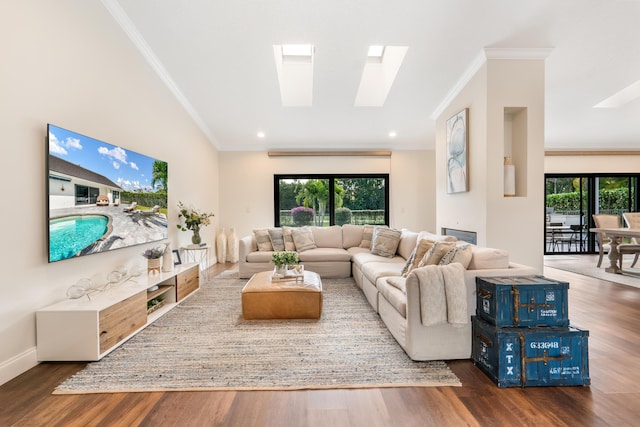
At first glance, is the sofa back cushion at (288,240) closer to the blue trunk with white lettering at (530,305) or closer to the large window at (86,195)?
the large window at (86,195)

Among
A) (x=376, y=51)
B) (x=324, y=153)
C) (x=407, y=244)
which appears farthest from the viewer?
(x=324, y=153)

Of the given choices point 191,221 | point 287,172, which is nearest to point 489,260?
point 191,221

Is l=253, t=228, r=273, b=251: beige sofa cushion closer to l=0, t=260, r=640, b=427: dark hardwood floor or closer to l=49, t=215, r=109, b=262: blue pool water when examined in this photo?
l=49, t=215, r=109, b=262: blue pool water

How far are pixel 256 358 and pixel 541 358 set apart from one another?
1954mm

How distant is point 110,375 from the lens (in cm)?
202

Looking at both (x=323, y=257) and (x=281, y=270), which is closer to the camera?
(x=281, y=270)

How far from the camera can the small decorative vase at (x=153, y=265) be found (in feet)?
11.0

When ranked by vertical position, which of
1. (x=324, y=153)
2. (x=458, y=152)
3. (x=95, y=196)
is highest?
(x=324, y=153)

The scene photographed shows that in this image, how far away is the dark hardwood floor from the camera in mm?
1568

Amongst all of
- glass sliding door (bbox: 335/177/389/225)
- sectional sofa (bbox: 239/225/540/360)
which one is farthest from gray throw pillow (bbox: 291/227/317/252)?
glass sliding door (bbox: 335/177/389/225)

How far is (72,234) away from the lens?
244 cm

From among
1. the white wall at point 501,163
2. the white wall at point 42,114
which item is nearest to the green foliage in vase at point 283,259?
the white wall at point 42,114

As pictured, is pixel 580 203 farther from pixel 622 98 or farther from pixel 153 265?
pixel 153 265

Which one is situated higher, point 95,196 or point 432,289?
point 95,196
